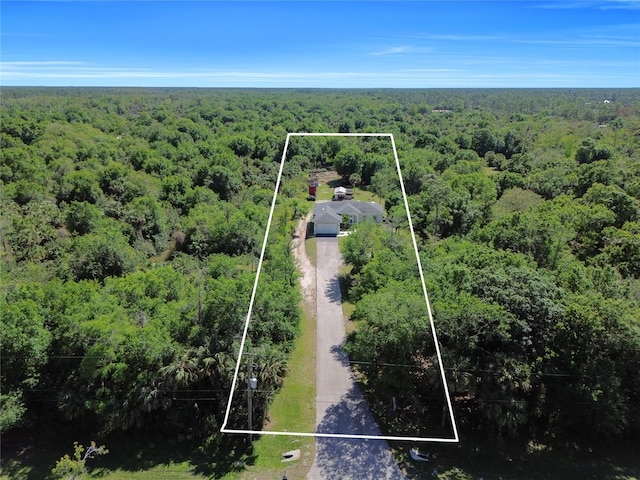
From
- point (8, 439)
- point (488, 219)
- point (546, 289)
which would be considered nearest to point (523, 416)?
point (546, 289)

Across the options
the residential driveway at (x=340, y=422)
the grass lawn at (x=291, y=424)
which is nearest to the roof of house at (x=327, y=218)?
the residential driveway at (x=340, y=422)

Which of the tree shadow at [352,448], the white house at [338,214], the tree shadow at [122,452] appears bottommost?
the tree shadow at [122,452]

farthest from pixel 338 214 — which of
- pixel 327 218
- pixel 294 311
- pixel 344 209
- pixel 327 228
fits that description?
pixel 294 311

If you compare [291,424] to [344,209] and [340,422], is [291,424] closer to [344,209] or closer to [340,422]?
[340,422]

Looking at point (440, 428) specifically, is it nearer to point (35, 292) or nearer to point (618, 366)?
point (618, 366)

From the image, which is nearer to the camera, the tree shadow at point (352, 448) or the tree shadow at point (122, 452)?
the tree shadow at point (352, 448)

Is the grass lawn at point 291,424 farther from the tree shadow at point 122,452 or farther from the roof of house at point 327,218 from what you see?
the roof of house at point 327,218

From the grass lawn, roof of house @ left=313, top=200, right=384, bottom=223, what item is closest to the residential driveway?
the grass lawn
